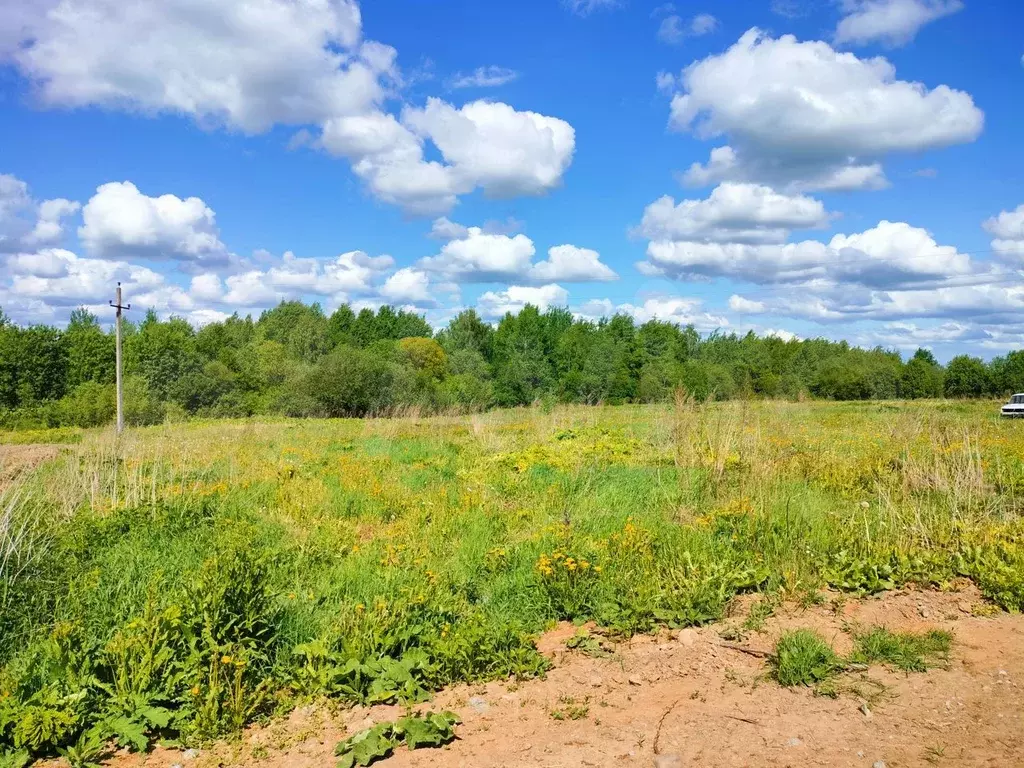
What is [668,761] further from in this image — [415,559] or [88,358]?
[88,358]

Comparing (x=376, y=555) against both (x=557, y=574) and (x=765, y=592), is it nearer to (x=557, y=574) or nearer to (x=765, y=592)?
(x=557, y=574)

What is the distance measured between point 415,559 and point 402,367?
39293 millimetres

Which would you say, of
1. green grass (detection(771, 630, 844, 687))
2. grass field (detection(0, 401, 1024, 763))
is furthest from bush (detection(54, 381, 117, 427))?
green grass (detection(771, 630, 844, 687))

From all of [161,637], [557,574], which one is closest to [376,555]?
[557,574]

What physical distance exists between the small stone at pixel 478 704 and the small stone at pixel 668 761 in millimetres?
1066

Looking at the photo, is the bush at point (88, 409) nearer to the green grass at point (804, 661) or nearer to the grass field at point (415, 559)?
the grass field at point (415, 559)

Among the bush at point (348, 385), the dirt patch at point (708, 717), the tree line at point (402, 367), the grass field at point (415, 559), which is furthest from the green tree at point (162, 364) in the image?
the dirt patch at point (708, 717)

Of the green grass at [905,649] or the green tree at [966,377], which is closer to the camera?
the green grass at [905,649]

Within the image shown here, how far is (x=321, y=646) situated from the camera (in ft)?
14.1

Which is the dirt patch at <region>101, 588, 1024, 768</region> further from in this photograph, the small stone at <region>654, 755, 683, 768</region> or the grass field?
the grass field

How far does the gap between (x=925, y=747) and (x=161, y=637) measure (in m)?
4.13

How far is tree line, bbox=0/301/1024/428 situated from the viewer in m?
39.3

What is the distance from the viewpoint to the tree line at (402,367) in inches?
1549

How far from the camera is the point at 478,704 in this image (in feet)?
13.2
